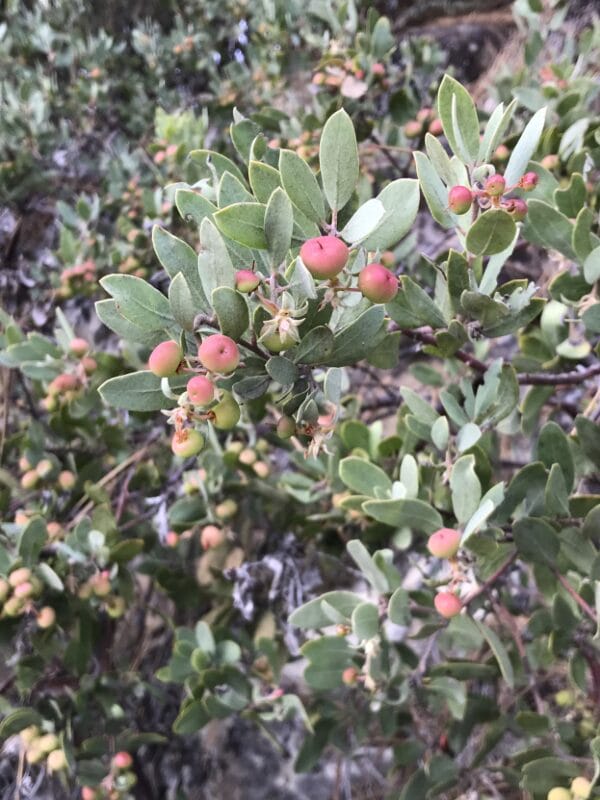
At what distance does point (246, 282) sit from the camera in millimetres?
610

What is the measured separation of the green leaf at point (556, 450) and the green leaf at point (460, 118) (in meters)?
0.45

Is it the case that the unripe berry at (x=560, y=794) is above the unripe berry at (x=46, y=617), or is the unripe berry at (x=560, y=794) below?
below

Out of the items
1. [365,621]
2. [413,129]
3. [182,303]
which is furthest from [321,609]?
[413,129]

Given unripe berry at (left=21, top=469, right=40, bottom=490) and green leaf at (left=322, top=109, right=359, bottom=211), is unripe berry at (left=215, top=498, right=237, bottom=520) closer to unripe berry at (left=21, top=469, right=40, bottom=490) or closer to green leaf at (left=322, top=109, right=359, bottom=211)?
unripe berry at (left=21, top=469, right=40, bottom=490)

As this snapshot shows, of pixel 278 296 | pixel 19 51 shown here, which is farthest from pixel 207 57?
pixel 278 296

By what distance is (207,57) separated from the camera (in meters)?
A: 2.75

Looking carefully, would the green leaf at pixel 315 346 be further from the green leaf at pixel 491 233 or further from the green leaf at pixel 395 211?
the green leaf at pixel 491 233

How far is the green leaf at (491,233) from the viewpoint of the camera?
0.72 meters

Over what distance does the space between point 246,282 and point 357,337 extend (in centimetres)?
14

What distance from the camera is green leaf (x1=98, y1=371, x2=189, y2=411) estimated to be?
676 mm

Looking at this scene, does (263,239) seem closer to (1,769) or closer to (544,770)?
(544,770)

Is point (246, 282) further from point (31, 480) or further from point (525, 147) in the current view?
point (31, 480)

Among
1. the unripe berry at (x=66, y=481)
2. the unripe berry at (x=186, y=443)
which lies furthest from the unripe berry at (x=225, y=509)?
the unripe berry at (x=186, y=443)

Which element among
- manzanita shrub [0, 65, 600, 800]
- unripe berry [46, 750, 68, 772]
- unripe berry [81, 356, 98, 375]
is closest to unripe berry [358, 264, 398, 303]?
manzanita shrub [0, 65, 600, 800]
